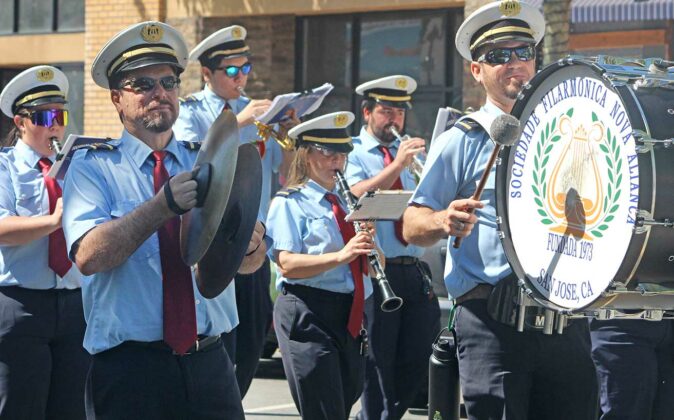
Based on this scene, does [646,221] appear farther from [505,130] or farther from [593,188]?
[505,130]

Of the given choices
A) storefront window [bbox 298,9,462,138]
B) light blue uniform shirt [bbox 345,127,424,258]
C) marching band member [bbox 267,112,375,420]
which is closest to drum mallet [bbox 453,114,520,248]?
marching band member [bbox 267,112,375,420]

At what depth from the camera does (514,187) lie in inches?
200

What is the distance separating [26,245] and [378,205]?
1.71 m

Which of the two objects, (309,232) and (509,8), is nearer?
(509,8)

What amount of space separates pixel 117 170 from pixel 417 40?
35.1ft

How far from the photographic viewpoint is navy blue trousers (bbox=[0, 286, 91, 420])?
6242 millimetres

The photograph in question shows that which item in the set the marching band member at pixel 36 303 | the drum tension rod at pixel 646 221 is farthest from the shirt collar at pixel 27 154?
the drum tension rod at pixel 646 221

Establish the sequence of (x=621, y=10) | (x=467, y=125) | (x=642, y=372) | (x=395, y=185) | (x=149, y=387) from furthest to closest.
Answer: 1. (x=621, y=10)
2. (x=395, y=185)
3. (x=642, y=372)
4. (x=467, y=125)
5. (x=149, y=387)

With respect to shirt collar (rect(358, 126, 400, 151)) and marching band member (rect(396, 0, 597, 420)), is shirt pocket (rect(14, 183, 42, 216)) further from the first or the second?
shirt collar (rect(358, 126, 400, 151))

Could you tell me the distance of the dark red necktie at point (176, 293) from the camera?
457cm

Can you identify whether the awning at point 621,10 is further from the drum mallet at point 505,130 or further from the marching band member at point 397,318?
the drum mallet at point 505,130

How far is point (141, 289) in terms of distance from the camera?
4.59 meters

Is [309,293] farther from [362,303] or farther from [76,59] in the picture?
[76,59]

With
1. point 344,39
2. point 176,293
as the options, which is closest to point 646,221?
point 176,293
